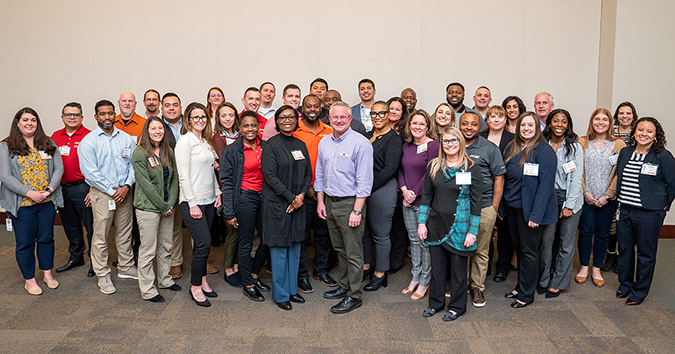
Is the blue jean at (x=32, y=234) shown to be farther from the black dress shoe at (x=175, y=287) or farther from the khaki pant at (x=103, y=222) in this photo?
the black dress shoe at (x=175, y=287)

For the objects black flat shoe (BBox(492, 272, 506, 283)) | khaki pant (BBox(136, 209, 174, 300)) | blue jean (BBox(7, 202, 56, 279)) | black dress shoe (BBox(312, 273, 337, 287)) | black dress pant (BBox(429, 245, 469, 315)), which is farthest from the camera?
black flat shoe (BBox(492, 272, 506, 283))

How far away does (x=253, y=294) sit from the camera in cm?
370

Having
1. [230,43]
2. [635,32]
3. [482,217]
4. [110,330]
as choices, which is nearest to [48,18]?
[230,43]

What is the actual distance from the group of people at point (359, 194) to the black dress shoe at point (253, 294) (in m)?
0.02

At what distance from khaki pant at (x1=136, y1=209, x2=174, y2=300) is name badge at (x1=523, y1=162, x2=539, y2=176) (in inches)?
125

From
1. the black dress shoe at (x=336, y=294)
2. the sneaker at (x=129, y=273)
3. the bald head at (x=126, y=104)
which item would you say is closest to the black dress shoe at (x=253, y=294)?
the black dress shoe at (x=336, y=294)

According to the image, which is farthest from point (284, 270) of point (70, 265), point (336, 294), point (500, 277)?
point (70, 265)

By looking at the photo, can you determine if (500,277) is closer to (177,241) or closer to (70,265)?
(177,241)

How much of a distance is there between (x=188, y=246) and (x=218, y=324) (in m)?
2.30

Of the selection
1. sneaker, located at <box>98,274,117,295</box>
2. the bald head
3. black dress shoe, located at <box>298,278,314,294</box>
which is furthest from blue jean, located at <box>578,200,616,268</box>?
the bald head

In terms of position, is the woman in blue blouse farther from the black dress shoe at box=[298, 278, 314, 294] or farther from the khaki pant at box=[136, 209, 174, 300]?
the khaki pant at box=[136, 209, 174, 300]

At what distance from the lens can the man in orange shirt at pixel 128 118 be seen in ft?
14.9

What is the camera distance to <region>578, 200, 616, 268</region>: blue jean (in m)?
3.95

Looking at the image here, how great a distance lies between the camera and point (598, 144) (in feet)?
12.9
